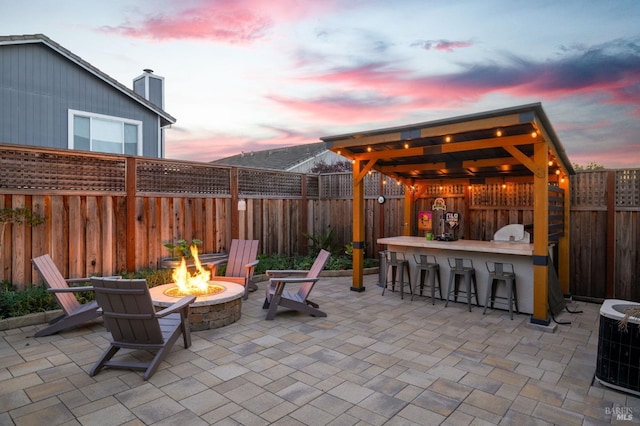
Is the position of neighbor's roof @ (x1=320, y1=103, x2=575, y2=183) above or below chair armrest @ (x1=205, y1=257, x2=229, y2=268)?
above

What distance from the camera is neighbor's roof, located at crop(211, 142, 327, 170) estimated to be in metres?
19.0

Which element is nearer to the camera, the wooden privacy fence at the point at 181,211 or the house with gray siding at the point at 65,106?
the wooden privacy fence at the point at 181,211

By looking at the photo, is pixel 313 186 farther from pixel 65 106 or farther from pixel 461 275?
pixel 65 106

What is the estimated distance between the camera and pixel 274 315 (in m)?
4.95

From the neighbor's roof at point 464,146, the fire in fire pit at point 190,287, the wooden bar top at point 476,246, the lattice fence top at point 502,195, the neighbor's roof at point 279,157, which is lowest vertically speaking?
the fire in fire pit at point 190,287

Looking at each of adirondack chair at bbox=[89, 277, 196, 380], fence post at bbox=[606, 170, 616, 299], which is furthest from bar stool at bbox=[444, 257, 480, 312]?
adirondack chair at bbox=[89, 277, 196, 380]

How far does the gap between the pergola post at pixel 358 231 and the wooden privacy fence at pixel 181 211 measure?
2.11 m

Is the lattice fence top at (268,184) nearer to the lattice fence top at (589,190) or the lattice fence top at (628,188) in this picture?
the lattice fence top at (589,190)

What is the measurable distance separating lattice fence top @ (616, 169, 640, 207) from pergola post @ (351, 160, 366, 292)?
13.9 ft

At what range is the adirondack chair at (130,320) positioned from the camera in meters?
3.14

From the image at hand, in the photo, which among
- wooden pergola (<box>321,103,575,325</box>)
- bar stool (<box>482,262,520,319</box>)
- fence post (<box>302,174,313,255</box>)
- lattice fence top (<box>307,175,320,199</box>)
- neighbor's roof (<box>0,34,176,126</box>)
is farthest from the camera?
lattice fence top (<box>307,175,320,199</box>)

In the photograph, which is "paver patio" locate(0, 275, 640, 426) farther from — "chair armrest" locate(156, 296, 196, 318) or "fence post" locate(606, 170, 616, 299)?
"fence post" locate(606, 170, 616, 299)

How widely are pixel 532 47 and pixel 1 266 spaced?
10108mm

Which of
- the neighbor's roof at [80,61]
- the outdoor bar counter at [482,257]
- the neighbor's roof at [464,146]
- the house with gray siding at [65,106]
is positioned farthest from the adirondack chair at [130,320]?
the neighbor's roof at [80,61]
